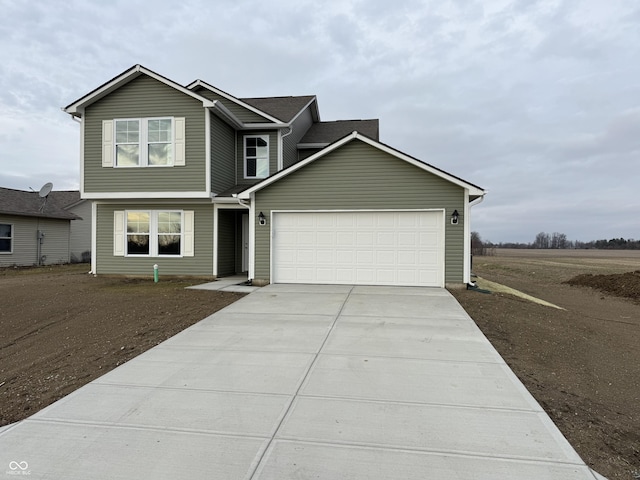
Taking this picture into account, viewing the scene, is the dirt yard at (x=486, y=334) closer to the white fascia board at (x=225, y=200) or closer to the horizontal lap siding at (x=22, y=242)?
the white fascia board at (x=225, y=200)

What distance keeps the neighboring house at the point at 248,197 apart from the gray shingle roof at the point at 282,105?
209mm

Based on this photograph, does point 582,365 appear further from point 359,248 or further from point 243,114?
point 243,114

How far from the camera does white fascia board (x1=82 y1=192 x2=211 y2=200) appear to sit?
1287 centimetres

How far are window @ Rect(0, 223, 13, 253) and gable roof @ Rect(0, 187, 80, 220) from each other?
2.92 ft

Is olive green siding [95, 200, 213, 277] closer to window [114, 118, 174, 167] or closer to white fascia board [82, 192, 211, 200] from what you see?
white fascia board [82, 192, 211, 200]

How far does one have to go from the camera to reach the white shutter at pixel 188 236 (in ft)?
44.7

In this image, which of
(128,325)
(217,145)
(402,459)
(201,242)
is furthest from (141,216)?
(402,459)

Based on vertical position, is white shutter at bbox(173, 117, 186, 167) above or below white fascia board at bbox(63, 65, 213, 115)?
below

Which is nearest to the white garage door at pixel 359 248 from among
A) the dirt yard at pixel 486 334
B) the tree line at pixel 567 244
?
Result: the dirt yard at pixel 486 334

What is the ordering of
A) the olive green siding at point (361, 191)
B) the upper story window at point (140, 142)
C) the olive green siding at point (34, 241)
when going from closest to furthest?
1. the olive green siding at point (361, 191)
2. the upper story window at point (140, 142)
3. the olive green siding at point (34, 241)

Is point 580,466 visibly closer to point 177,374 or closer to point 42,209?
point 177,374

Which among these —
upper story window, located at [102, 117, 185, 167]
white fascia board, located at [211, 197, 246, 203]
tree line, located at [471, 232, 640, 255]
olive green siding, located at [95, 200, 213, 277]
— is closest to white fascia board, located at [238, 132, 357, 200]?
white fascia board, located at [211, 197, 246, 203]

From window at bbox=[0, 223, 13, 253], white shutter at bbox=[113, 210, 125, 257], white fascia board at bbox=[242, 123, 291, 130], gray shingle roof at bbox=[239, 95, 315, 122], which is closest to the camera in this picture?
white shutter at bbox=[113, 210, 125, 257]

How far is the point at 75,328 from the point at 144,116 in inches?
320
